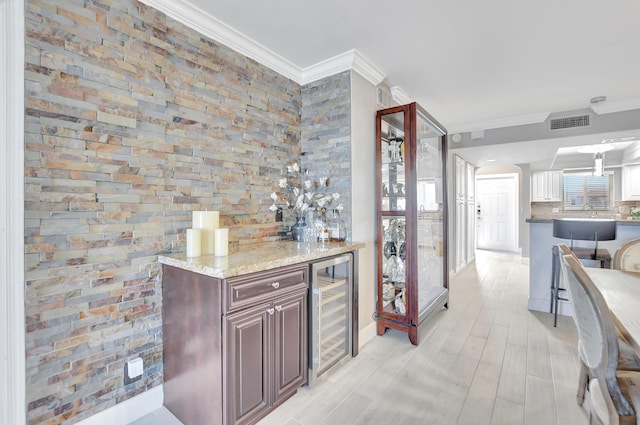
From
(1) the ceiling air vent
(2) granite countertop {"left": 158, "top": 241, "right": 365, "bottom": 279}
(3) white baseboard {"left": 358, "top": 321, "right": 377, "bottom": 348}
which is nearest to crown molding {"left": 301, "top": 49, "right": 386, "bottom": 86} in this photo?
(2) granite countertop {"left": 158, "top": 241, "right": 365, "bottom": 279}

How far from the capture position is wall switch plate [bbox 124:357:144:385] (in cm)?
161

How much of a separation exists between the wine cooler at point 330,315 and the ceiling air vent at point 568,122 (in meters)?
A: 3.84

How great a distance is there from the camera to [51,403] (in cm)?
138

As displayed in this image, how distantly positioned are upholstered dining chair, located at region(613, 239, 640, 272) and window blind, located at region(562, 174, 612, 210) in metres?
5.70

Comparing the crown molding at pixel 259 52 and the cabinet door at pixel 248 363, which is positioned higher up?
the crown molding at pixel 259 52

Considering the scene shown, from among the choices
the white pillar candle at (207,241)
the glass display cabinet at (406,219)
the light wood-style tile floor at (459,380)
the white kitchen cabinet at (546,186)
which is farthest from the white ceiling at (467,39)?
the white kitchen cabinet at (546,186)

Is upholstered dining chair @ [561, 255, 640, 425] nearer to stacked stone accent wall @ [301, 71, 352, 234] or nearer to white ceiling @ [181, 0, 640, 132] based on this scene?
stacked stone accent wall @ [301, 71, 352, 234]

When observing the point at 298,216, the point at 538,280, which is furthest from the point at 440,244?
the point at 298,216

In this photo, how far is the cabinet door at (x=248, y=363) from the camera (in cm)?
141

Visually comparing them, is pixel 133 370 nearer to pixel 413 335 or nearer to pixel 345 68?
pixel 413 335

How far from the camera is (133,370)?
162cm

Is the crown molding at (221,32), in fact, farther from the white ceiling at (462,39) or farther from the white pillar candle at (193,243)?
A: the white pillar candle at (193,243)

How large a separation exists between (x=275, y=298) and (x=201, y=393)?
1.94 feet
